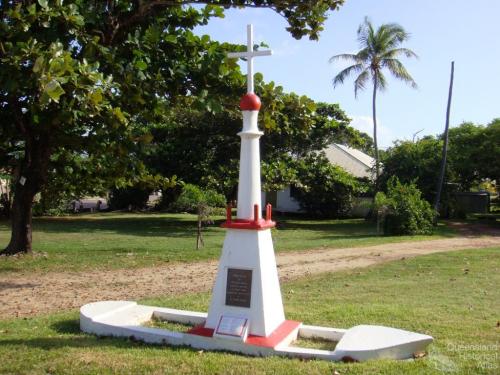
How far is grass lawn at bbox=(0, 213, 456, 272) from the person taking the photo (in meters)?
11.8

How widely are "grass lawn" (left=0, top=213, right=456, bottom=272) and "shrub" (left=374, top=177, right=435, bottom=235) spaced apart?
754mm

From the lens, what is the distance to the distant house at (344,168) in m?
32.4

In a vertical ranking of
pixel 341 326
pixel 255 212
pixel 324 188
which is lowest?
pixel 341 326

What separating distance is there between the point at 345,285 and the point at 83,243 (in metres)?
9.46

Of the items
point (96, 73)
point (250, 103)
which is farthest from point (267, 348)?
point (96, 73)

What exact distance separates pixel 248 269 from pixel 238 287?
8.1 inches

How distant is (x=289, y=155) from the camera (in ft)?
85.6

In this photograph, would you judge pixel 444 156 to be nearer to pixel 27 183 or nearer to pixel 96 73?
pixel 27 183

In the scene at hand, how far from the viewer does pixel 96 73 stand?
744cm

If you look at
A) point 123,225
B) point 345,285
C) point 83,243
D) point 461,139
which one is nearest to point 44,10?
point 345,285

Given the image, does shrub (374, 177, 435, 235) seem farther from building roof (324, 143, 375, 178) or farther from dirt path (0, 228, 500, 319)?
building roof (324, 143, 375, 178)

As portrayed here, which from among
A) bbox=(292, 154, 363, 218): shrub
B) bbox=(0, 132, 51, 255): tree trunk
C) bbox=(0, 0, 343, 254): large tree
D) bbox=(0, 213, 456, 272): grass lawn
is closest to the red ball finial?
bbox=(0, 0, 343, 254): large tree

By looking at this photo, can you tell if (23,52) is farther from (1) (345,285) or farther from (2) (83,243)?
(2) (83,243)

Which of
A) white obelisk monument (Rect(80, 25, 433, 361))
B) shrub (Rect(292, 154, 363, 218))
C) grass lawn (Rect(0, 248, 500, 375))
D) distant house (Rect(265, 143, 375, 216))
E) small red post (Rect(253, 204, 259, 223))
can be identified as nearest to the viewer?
grass lawn (Rect(0, 248, 500, 375))
